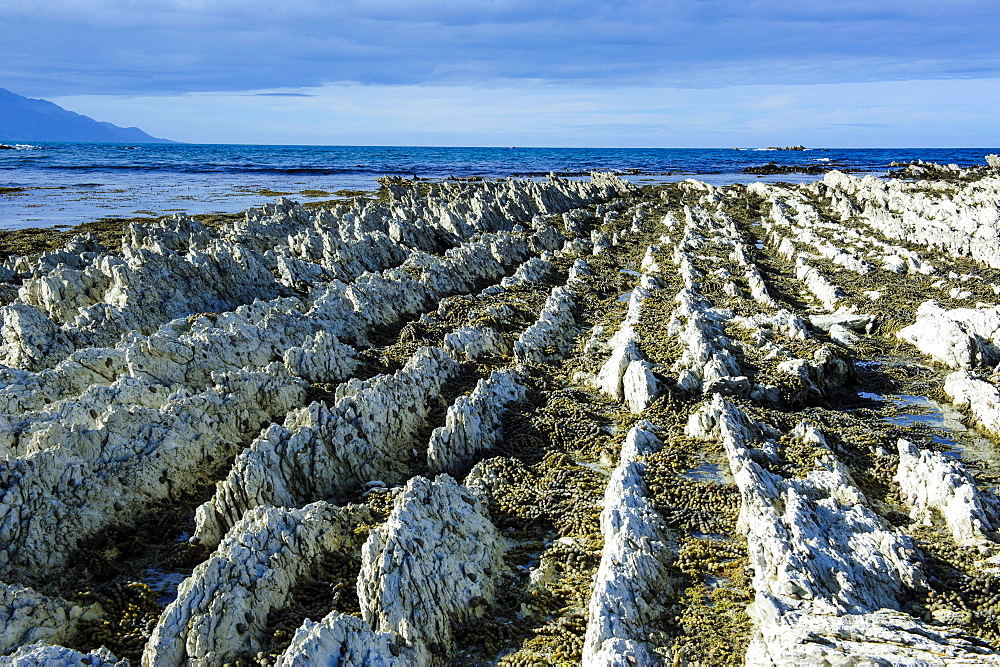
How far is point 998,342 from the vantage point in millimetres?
18781

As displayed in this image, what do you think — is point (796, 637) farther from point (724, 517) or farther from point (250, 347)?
point (250, 347)

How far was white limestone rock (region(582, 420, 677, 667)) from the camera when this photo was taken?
8.71 meters

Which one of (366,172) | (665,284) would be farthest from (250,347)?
(366,172)

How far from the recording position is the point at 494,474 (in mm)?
13836

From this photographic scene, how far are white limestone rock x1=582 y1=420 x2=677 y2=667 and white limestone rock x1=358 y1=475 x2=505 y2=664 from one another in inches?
76.3

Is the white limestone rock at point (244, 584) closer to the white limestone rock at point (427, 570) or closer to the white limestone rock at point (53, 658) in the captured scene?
the white limestone rock at point (53, 658)

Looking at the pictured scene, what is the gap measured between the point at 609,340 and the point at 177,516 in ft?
48.3

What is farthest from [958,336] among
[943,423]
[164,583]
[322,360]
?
[164,583]

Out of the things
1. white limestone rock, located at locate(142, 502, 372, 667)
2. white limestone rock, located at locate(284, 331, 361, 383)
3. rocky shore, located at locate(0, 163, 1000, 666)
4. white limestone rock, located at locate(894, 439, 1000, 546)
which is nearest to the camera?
white limestone rock, located at locate(142, 502, 372, 667)

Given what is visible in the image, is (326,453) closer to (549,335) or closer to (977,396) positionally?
(549,335)

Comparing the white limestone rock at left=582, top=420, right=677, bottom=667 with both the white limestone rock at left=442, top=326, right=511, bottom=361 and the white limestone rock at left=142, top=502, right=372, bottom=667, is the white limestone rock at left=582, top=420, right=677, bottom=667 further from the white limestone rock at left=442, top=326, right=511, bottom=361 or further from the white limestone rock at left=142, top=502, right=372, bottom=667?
the white limestone rock at left=442, top=326, right=511, bottom=361

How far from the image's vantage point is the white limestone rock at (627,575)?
28.6 ft

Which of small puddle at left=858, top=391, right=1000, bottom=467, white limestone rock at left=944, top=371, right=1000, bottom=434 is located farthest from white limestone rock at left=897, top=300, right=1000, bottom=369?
small puddle at left=858, top=391, right=1000, bottom=467

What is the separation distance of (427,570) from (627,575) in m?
3.18
